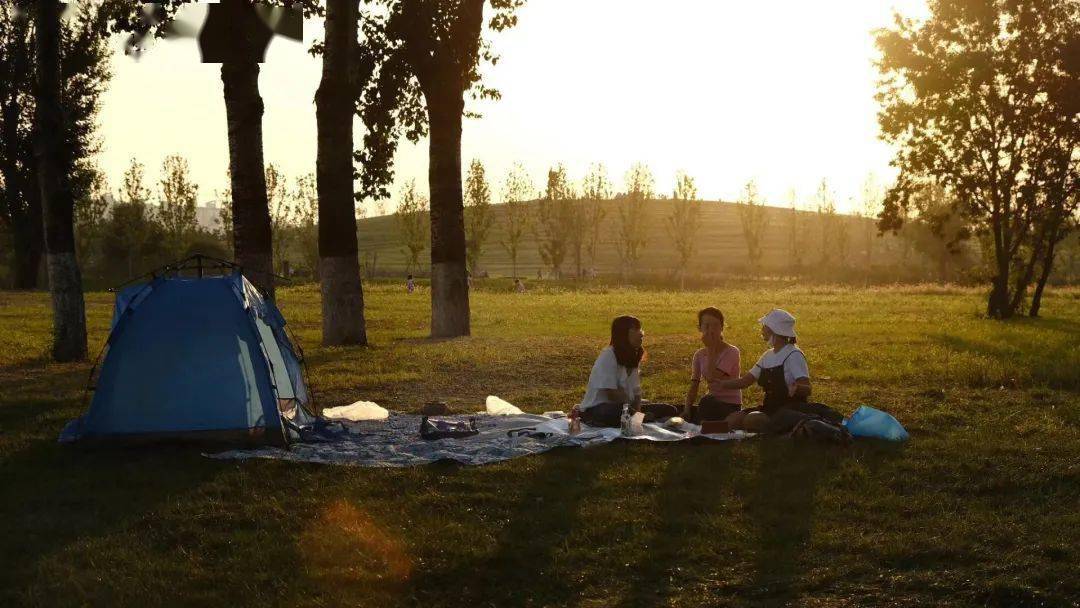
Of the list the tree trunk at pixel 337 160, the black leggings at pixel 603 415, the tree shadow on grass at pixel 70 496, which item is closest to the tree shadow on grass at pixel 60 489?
the tree shadow on grass at pixel 70 496

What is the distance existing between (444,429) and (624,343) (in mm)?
2249

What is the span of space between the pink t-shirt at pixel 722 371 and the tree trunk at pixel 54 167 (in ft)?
36.4

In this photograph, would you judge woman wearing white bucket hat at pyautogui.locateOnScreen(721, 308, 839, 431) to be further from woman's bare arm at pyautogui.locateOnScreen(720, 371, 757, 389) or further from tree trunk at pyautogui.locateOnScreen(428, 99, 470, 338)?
tree trunk at pyautogui.locateOnScreen(428, 99, 470, 338)

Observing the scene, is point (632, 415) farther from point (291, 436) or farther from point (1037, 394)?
point (1037, 394)

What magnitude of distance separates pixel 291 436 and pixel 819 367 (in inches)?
457

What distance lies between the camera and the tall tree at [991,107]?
111 feet

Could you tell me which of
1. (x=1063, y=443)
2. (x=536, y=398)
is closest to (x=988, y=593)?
(x=1063, y=443)

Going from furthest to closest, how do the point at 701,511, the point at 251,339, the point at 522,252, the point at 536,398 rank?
the point at 522,252 < the point at 536,398 < the point at 251,339 < the point at 701,511

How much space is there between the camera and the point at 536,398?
52.9ft

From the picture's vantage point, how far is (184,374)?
37.8 ft

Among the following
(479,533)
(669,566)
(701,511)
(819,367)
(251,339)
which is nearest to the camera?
(669,566)

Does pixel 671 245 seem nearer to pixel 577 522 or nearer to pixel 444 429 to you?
pixel 444 429

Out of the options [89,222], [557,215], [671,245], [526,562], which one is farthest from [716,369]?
[671,245]

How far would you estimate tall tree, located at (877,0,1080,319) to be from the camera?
33.7 metres
